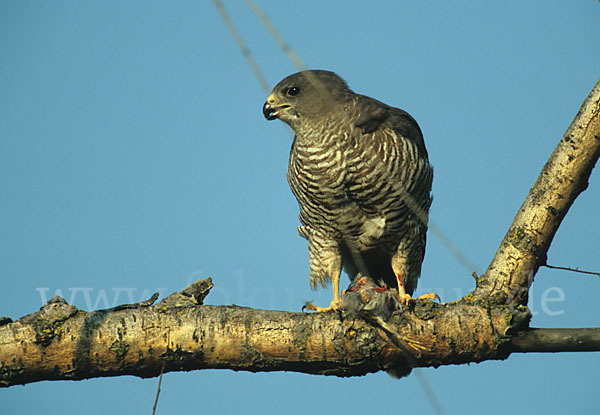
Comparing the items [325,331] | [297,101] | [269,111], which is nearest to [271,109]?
[269,111]

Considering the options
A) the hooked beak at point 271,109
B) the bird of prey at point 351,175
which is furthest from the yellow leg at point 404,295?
the hooked beak at point 271,109

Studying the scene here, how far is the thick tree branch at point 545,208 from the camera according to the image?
3.96 meters

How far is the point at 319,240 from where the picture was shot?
610 centimetres

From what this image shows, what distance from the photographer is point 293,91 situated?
5.75 meters

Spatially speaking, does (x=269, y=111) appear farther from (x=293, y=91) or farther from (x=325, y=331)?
(x=325, y=331)

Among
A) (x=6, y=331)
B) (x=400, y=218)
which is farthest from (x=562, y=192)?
(x=6, y=331)

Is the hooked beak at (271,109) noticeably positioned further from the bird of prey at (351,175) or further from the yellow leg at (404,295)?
the yellow leg at (404,295)

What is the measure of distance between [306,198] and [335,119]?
32.1 inches

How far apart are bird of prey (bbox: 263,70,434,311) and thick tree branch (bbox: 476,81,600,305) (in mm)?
1138

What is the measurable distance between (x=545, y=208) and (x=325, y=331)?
180 cm

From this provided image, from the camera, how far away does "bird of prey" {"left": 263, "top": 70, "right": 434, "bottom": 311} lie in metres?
5.36

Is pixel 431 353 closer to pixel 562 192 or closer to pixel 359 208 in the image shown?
pixel 562 192

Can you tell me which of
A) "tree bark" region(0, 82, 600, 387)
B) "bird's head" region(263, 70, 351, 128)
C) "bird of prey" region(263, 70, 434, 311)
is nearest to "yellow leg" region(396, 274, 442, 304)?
"bird of prey" region(263, 70, 434, 311)

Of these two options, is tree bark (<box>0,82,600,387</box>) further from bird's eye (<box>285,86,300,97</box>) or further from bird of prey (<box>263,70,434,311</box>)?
bird's eye (<box>285,86,300,97</box>)
